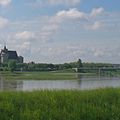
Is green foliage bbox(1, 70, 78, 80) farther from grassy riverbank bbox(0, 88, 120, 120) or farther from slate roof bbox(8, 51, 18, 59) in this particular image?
grassy riverbank bbox(0, 88, 120, 120)

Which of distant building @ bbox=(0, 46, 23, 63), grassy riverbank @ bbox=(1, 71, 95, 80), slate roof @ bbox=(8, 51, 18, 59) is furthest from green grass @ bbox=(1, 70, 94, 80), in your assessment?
slate roof @ bbox=(8, 51, 18, 59)

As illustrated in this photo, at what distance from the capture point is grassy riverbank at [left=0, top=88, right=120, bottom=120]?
9.45m

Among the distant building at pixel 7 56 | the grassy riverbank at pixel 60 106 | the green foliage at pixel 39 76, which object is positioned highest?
the distant building at pixel 7 56

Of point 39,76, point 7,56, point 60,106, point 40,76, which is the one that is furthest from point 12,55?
point 60,106

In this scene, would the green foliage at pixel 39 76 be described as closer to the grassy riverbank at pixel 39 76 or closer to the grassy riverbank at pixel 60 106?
the grassy riverbank at pixel 39 76

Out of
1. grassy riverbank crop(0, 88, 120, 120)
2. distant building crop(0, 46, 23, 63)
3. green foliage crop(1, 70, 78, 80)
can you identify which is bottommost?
green foliage crop(1, 70, 78, 80)

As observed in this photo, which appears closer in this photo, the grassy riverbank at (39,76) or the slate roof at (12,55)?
the grassy riverbank at (39,76)

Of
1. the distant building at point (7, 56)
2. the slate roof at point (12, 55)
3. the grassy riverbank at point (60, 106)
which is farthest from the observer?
the slate roof at point (12, 55)

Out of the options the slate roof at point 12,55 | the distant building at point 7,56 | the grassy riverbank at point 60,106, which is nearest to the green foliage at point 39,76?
the distant building at point 7,56

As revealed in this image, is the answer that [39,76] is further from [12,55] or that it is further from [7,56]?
[12,55]

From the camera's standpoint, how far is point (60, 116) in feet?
31.2

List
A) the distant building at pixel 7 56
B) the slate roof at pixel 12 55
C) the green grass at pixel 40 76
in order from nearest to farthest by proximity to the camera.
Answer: the green grass at pixel 40 76
the distant building at pixel 7 56
the slate roof at pixel 12 55

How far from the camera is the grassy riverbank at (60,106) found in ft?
31.0

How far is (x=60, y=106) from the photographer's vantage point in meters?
10.4
